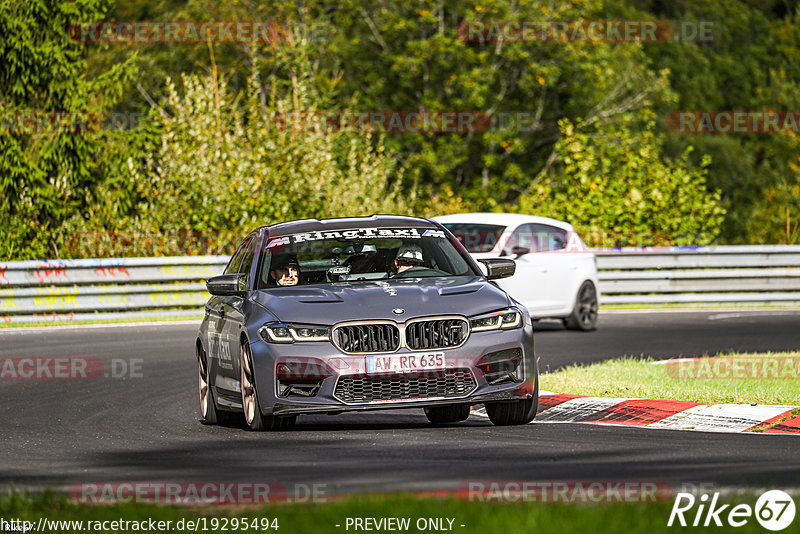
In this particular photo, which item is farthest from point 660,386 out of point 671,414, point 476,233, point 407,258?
point 476,233

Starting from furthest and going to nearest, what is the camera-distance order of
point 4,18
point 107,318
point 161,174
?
point 4,18 → point 161,174 → point 107,318

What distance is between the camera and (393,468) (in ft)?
28.4

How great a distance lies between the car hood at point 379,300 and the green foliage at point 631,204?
63.1 ft

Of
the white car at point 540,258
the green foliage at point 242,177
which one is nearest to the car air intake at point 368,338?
the white car at point 540,258

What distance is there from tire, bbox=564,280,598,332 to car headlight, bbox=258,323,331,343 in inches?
451

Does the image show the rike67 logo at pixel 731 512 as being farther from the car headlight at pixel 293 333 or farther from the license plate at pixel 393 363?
the car headlight at pixel 293 333

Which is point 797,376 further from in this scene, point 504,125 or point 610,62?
point 610,62

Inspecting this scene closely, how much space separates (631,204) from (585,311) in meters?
9.23

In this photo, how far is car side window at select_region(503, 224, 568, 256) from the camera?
20.3 m

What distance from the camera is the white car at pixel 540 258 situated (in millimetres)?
20250

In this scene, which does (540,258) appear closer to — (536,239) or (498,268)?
(536,239)

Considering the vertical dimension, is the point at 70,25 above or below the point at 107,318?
above

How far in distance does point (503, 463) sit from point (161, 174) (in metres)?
21.7

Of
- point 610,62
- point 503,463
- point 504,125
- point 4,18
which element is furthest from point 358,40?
point 503,463
